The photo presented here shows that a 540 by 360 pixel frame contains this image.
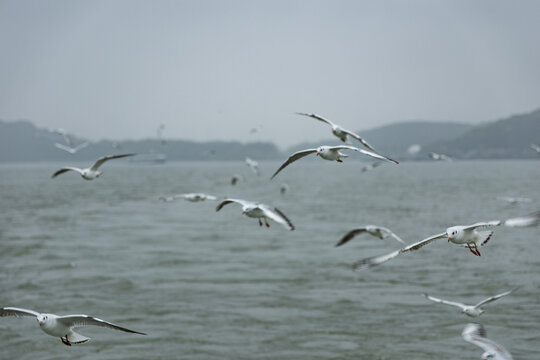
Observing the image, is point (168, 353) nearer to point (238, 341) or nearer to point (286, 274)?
point (238, 341)

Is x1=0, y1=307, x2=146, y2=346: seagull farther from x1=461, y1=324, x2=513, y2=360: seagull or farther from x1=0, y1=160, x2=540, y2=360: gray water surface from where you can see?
x1=0, y1=160, x2=540, y2=360: gray water surface

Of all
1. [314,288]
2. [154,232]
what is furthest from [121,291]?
[154,232]

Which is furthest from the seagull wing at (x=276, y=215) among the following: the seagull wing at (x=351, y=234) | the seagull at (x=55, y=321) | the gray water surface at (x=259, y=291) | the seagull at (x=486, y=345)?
the gray water surface at (x=259, y=291)

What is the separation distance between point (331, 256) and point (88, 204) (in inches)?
2257

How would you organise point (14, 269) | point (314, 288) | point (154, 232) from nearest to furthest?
point (314, 288)
point (14, 269)
point (154, 232)

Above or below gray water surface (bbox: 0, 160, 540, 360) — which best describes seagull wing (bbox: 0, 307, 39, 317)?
above

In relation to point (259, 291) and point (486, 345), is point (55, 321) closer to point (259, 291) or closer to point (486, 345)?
point (486, 345)

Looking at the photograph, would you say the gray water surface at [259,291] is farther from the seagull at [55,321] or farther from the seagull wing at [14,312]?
the seagull wing at [14,312]

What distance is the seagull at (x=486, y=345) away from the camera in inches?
516

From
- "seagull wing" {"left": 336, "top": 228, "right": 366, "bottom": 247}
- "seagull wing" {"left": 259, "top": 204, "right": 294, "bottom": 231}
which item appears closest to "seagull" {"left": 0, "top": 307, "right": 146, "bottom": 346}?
"seagull wing" {"left": 259, "top": 204, "right": 294, "bottom": 231}

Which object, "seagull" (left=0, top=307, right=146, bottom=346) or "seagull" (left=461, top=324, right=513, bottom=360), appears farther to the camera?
"seagull" (left=461, top=324, right=513, bottom=360)

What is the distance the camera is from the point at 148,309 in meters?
26.4

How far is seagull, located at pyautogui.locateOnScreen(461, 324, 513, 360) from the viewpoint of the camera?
516 inches

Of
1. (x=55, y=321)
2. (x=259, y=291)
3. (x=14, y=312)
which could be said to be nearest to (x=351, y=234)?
(x=55, y=321)
